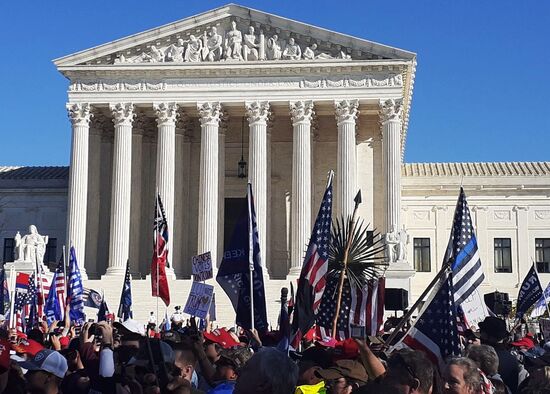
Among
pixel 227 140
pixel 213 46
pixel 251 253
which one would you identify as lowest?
pixel 251 253

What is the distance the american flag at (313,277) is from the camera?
11.3 m

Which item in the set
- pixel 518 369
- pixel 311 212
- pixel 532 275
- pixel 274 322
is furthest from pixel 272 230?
pixel 518 369

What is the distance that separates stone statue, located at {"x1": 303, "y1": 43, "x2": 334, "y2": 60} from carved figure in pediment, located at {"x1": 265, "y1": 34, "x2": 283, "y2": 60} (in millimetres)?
1474

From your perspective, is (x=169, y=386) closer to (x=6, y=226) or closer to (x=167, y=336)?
(x=167, y=336)

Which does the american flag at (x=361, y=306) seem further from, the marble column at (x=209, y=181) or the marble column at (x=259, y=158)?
the marble column at (x=209, y=181)

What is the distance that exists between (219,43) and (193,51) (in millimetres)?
1530

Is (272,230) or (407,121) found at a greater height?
(407,121)

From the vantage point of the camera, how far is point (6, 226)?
53.1m

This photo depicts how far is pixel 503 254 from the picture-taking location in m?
51.6

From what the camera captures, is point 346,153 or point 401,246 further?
point 346,153

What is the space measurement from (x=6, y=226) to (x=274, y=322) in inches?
887

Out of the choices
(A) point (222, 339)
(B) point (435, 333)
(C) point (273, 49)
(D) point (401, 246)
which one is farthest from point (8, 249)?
(B) point (435, 333)

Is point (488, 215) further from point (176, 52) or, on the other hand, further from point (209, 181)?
point (176, 52)

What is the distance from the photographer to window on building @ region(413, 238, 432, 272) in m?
51.9
